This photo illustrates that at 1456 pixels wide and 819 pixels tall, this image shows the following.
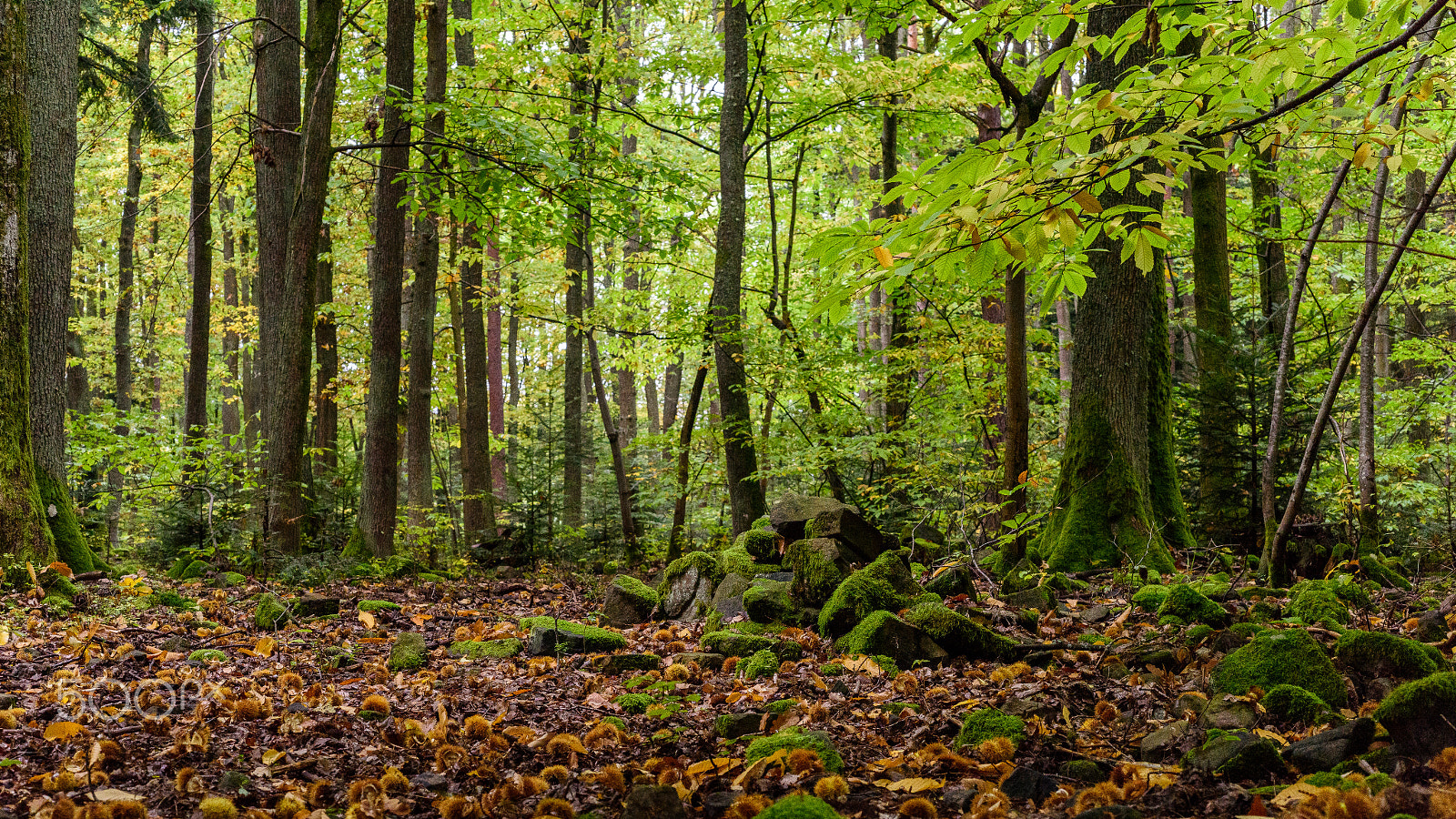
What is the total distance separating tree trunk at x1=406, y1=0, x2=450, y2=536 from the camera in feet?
32.4

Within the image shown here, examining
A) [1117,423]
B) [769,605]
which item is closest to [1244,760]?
[769,605]

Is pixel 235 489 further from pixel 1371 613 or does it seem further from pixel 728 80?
pixel 1371 613

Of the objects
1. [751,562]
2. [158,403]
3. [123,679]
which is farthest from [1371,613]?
[158,403]

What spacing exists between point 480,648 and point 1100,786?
3897 mm

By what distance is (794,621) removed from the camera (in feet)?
18.9

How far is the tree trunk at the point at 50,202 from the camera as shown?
276 inches

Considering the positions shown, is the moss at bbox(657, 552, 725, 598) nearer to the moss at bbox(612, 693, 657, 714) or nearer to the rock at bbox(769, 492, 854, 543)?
the rock at bbox(769, 492, 854, 543)

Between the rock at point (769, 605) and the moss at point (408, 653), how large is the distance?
2.14 m

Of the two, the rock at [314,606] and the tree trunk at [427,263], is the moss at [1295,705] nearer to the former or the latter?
the rock at [314,606]

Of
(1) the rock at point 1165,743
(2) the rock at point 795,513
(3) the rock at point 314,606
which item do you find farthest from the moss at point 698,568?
(1) the rock at point 1165,743

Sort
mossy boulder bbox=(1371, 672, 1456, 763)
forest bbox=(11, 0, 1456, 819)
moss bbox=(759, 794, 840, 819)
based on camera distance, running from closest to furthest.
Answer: moss bbox=(759, 794, 840, 819) → mossy boulder bbox=(1371, 672, 1456, 763) → forest bbox=(11, 0, 1456, 819)

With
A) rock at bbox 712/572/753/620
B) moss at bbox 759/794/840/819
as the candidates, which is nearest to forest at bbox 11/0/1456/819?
moss at bbox 759/794/840/819

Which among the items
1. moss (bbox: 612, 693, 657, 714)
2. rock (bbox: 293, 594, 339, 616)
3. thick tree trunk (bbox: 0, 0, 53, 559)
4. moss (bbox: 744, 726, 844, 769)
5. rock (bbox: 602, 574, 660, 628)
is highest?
thick tree trunk (bbox: 0, 0, 53, 559)

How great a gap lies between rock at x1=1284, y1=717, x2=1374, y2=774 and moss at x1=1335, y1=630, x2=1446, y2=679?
92 centimetres
